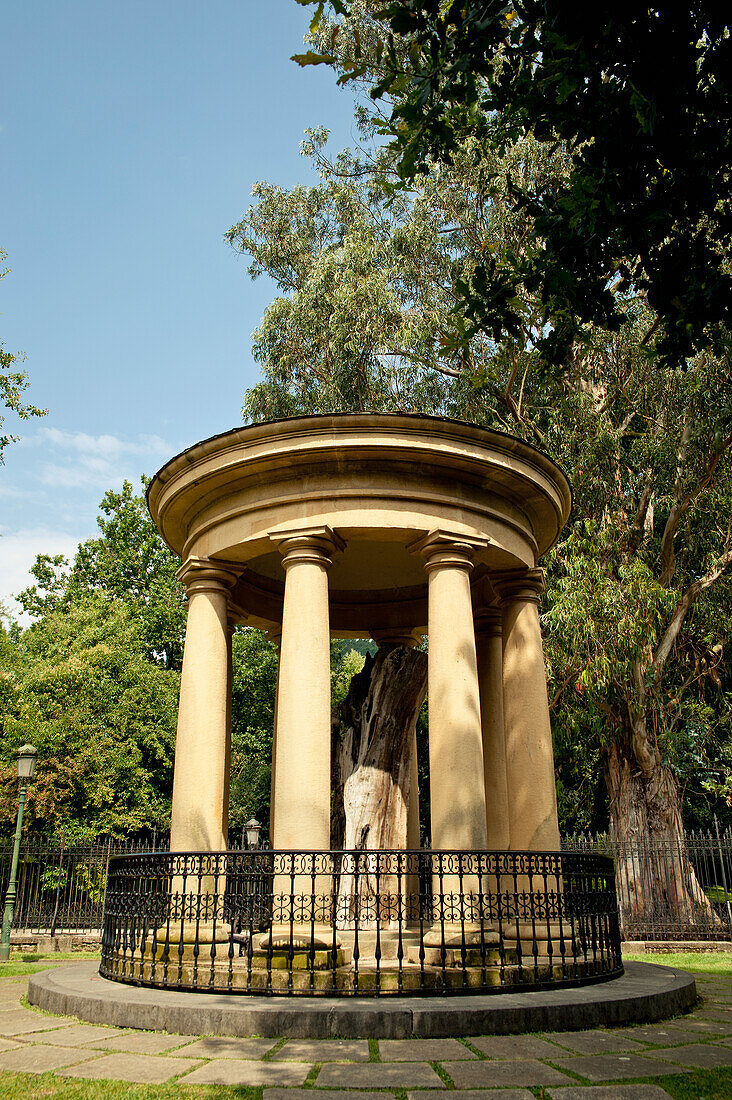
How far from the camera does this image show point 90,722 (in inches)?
1095

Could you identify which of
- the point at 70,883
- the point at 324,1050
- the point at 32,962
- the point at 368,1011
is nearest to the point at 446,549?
the point at 368,1011

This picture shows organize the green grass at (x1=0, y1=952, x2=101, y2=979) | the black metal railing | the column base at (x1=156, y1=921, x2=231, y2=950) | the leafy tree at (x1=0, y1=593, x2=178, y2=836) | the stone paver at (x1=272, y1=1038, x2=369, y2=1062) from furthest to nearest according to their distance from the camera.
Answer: the leafy tree at (x1=0, y1=593, x2=178, y2=836) → the green grass at (x1=0, y1=952, x2=101, y2=979) → the column base at (x1=156, y1=921, x2=231, y2=950) → the black metal railing → the stone paver at (x1=272, y1=1038, x2=369, y2=1062)

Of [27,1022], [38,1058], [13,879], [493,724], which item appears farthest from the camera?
[13,879]

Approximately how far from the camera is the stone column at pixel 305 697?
916 centimetres

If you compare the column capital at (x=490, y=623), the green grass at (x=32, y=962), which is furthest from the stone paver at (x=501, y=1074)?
the green grass at (x=32, y=962)

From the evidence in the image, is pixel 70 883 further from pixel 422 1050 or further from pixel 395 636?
pixel 422 1050

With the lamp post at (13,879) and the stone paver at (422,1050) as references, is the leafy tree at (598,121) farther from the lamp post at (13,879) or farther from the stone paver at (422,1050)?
the lamp post at (13,879)

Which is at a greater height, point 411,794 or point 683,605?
point 683,605

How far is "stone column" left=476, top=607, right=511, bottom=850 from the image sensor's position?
12359mm

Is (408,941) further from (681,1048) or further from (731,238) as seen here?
(731,238)

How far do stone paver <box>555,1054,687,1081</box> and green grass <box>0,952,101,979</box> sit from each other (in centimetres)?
891

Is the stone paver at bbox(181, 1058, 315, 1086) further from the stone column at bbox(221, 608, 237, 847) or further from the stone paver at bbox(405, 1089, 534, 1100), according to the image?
the stone column at bbox(221, 608, 237, 847)

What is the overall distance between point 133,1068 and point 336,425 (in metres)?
7.07

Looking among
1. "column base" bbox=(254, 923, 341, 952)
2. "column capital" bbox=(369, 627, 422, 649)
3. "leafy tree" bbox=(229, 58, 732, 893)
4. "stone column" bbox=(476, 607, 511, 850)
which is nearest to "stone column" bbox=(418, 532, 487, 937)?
"column base" bbox=(254, 923, 341, 952)
